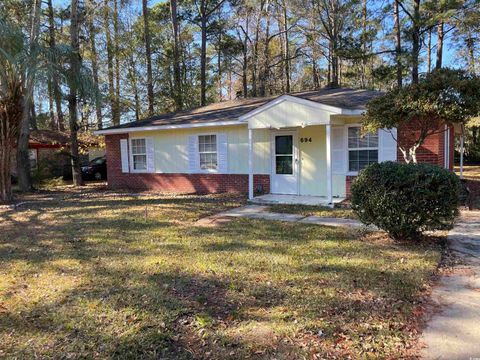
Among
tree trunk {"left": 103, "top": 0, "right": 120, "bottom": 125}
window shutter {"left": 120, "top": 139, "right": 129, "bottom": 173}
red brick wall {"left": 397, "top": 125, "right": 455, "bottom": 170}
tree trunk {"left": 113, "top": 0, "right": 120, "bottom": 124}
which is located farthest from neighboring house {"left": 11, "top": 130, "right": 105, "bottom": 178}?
red brick wall {"left": 397, "top": 125, "right": 455, "bottom": 170}

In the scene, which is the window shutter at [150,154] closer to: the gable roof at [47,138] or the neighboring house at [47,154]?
the neighboring house at [47,154]

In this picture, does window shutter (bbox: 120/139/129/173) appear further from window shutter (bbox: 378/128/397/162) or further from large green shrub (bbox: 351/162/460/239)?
large green shrub (bbox: 351/162/460/239)

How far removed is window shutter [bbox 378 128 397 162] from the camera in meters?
9.70

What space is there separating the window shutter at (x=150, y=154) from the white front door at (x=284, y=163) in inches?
202

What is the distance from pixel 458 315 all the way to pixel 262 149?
8788 millimetres

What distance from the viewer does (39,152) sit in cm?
2133

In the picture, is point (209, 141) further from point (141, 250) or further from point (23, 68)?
point (141, 250)

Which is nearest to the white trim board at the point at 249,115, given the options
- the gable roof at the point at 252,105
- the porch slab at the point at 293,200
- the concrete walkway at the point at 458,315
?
the gable roof at the point at 252,105

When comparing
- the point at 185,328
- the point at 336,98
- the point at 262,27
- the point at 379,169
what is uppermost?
the point at 262,27

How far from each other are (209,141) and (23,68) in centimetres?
578

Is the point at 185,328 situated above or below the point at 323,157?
below

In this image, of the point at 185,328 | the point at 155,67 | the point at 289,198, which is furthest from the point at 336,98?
the point at 155,67

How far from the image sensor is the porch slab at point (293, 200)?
32.8 feet

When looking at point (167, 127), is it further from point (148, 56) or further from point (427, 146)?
point (148, 56)
